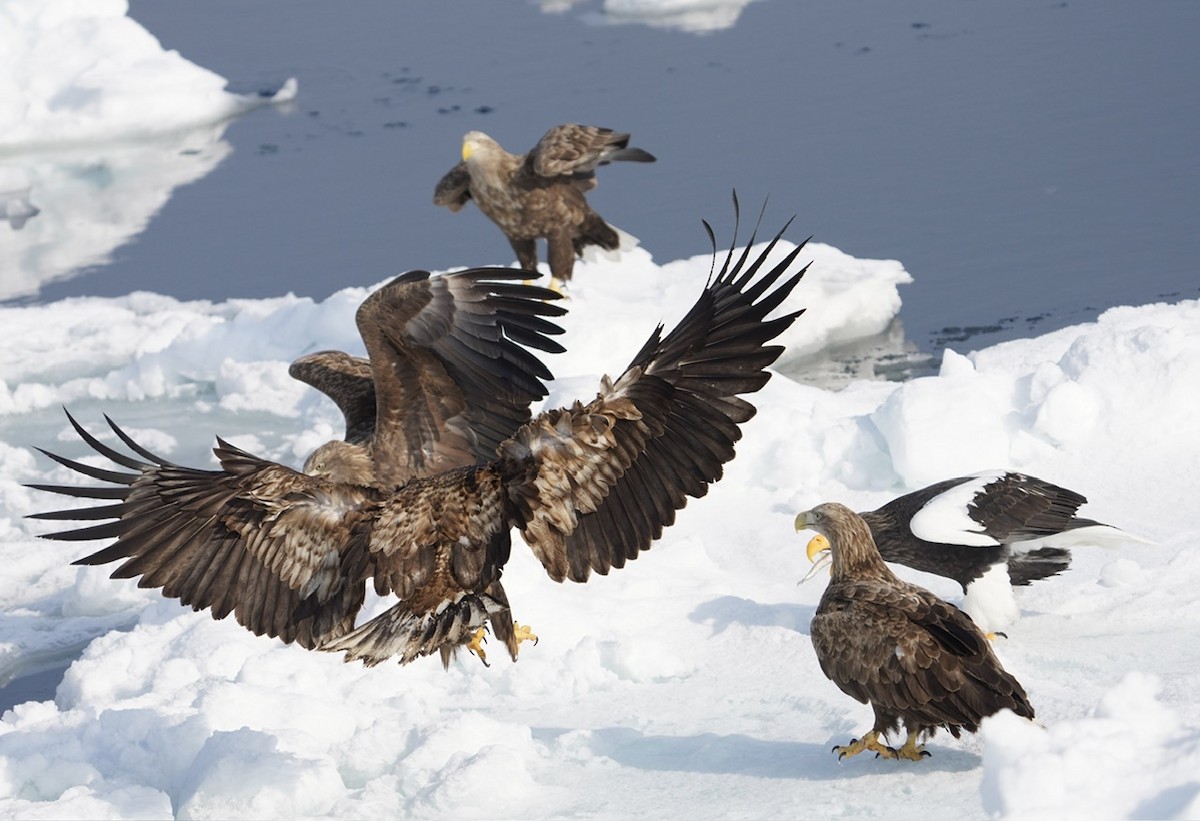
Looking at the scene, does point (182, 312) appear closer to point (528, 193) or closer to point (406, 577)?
point (528, 193)

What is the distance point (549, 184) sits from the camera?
27.9ft

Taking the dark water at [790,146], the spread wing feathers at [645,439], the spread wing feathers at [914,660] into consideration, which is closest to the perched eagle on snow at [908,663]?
the spread wing feathers at [914,660]

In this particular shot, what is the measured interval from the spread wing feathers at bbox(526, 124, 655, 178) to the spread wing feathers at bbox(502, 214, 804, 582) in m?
4.51

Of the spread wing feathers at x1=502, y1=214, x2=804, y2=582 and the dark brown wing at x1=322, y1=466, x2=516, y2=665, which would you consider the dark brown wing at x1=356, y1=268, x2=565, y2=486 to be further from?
the spread wing feathers at x1=502, y1=214, x2=804, y2=582

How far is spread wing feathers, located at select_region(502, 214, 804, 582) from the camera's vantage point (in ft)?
12.6

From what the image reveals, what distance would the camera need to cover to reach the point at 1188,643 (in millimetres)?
4625

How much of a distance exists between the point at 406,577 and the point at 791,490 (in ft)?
8.13

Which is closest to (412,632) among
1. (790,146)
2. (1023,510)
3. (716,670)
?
(716,670)

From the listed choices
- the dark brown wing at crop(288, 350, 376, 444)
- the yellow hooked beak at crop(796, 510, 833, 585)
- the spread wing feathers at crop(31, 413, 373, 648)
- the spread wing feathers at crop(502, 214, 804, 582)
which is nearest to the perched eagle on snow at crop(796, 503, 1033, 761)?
the yellow hooked beak at crop(796, 510, 833, 585)

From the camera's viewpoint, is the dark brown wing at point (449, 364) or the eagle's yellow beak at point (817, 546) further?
the dark brown wing at point (449, 364)

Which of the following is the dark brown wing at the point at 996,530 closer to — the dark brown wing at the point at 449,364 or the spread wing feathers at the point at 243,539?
the dark brown wing at the point at 449,364

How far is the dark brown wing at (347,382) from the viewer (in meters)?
5.54

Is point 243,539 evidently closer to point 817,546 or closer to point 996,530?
point 817,546

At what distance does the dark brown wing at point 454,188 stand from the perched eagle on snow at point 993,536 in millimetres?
4245
